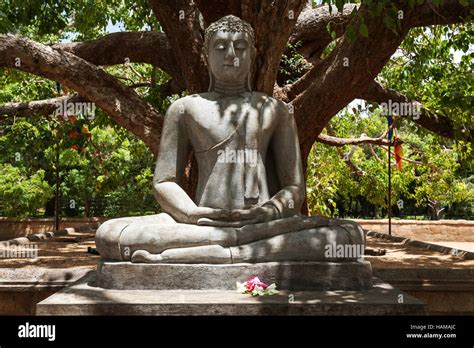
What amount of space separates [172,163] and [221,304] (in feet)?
5.59

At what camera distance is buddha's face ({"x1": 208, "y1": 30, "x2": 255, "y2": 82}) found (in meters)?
5.87

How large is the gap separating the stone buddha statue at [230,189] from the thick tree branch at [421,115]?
18.5 feet

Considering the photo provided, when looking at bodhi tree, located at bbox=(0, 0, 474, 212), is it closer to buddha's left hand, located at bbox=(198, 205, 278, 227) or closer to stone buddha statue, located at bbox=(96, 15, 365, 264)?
stone buddha statue, located at bbox=(96, 15, 365, 264)

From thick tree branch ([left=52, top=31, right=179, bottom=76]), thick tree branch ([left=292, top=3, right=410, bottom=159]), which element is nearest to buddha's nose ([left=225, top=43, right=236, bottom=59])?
thick tree branch ([left=292, top=3, right=410, bottom=159])

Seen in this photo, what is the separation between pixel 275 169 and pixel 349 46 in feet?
9.66

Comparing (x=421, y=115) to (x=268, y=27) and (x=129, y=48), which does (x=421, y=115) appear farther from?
(x=129, y=48)

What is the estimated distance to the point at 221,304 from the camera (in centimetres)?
450

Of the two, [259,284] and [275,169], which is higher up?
[275,169]

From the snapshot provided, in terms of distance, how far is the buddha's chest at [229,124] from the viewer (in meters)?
5.73

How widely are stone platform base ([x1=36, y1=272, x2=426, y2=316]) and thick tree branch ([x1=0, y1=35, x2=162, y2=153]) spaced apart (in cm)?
447
